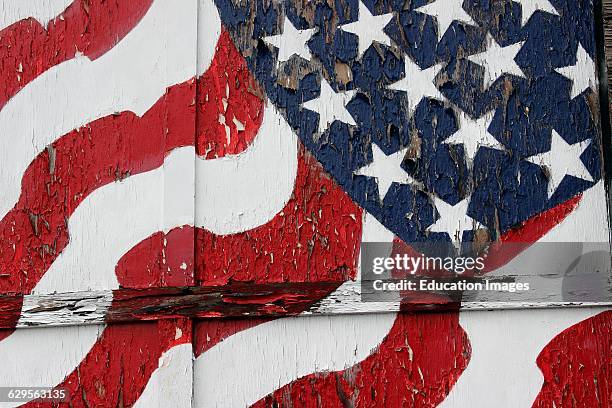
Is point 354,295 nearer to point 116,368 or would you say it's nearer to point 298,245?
point 298,245

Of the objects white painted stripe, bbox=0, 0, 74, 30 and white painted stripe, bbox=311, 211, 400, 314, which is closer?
white painted stripe, bbox=311, 211, 400, 314

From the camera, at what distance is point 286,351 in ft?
5.39

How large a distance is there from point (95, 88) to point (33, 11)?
10.4 inches

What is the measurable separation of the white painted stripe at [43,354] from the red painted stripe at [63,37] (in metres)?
0.58

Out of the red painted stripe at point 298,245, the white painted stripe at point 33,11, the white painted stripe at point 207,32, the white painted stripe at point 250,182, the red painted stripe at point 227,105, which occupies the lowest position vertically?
the red painted stripe at point 298,245

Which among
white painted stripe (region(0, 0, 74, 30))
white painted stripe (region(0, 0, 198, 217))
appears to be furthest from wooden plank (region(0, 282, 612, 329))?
white painted stripe (region(0, 0, 74, 30))

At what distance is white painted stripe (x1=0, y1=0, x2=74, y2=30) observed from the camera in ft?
5.91

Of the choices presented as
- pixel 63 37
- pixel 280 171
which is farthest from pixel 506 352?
pixel 63 37

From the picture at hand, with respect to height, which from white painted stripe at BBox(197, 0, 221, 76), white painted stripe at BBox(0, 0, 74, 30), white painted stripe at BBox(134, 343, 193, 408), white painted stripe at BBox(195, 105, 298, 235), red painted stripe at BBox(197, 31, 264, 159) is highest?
white painted stripe at BBox(0, 0, 74, 30)

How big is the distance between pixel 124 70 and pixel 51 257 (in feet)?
1.59

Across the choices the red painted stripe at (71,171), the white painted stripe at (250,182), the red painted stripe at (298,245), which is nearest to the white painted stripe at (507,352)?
the red painted stripe at (298,245)

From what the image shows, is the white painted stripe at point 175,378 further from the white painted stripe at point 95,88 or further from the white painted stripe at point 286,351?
the white painted stripe at point 95,88

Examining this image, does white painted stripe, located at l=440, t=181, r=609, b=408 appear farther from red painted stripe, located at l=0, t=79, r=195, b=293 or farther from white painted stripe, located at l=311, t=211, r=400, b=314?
red painted stripe, located at l=0, t=79, r=195, b=293

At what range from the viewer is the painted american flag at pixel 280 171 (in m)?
1.64
